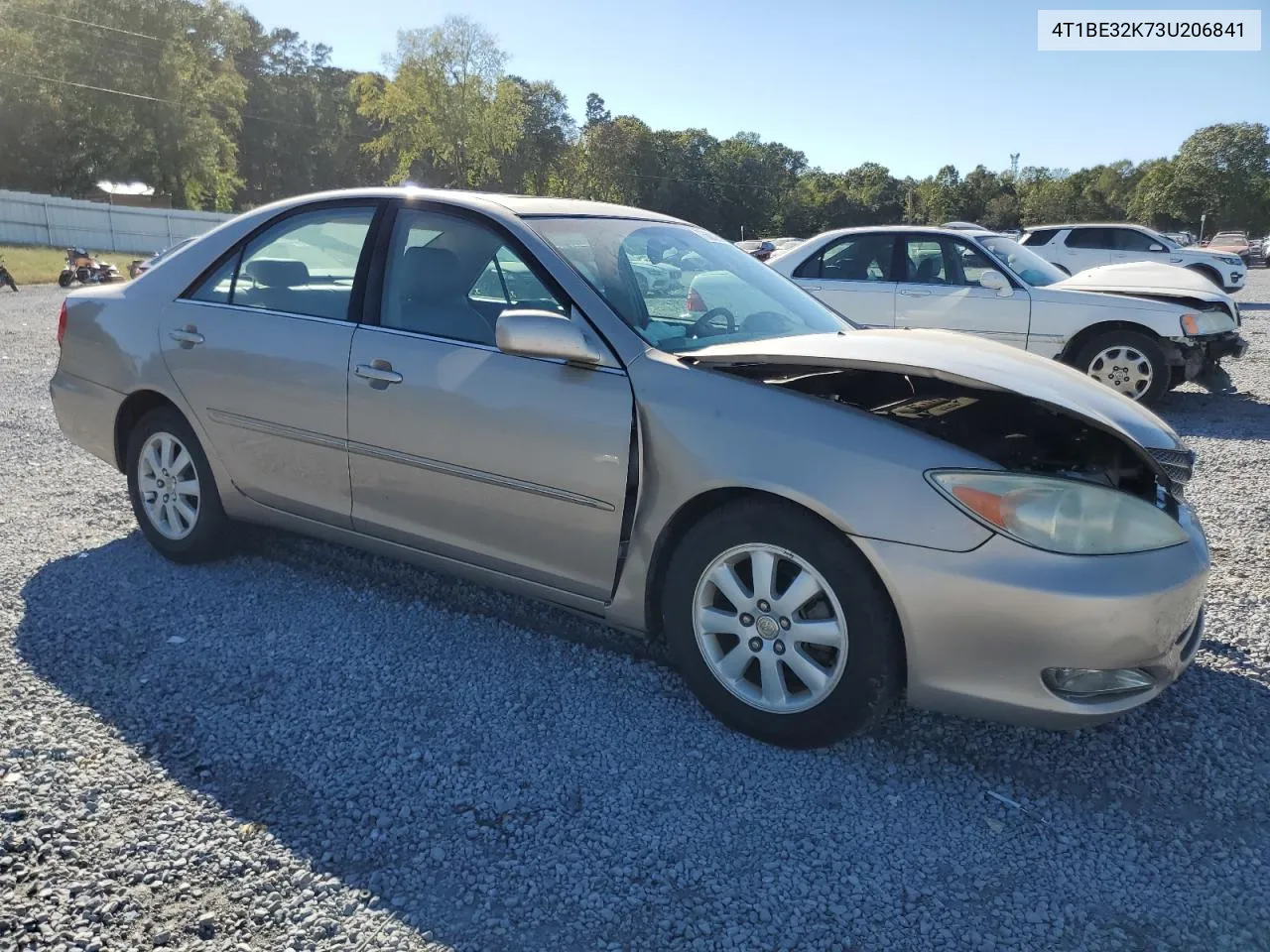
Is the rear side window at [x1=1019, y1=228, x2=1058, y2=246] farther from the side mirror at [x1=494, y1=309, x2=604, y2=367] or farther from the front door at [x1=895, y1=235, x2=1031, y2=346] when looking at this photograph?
the side mirror at [x1=494, y1=309, x2=604, y2=367]

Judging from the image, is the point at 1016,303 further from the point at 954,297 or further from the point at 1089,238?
the point at 1089,238

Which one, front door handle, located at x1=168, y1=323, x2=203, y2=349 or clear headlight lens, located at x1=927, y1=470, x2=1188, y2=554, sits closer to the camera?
clear headlight lens, located at x1=927, y1=470, x2=1188, y2=554

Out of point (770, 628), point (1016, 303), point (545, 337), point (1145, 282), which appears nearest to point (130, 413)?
point (545, 337)

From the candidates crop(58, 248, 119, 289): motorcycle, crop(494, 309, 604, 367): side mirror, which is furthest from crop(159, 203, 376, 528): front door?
crop(58, 248, 119, 289): motorcycle

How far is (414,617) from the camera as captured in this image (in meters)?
3.80

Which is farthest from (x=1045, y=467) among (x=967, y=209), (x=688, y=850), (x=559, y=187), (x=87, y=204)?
(x=967, y=209)

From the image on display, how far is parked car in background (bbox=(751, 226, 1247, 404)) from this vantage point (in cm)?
816

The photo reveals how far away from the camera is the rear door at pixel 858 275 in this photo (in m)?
8.91

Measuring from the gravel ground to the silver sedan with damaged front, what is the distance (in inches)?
11.6

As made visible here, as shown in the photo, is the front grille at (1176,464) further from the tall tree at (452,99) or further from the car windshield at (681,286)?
the tall tree at (452,99)

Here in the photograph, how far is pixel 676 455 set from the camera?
9.59 ft

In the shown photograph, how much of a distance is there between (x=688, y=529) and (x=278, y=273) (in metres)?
2.16

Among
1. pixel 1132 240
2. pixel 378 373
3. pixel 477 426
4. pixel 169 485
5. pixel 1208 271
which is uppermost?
pixel 1132 240

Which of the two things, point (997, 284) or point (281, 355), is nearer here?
point (281, 355)
